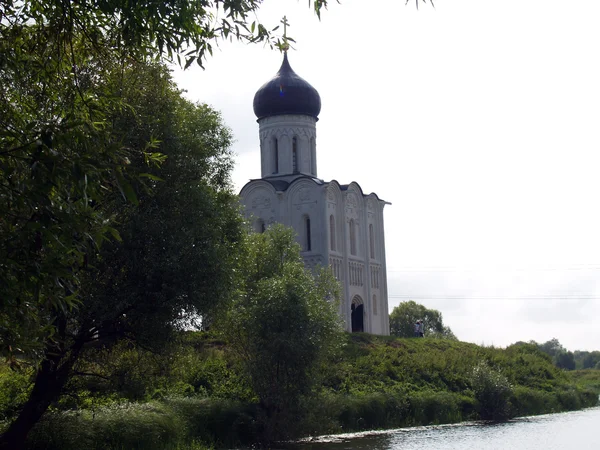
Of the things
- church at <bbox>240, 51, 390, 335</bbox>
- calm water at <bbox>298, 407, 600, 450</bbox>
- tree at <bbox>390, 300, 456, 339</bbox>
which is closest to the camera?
calm water at <bbox>298, 407, 600, 450</bbox>

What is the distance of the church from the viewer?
45938 mm

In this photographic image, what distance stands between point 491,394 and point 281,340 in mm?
13198

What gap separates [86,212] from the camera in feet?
22.5

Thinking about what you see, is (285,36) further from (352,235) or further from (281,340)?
(352,235)

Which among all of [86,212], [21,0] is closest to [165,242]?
[21,0]

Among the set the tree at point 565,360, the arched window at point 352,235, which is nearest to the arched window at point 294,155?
the arched window at point 352,235

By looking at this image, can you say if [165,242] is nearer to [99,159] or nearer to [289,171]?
[99,159]

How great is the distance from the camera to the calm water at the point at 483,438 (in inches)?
878

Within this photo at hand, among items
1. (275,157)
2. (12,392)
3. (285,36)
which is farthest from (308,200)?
(285,36)

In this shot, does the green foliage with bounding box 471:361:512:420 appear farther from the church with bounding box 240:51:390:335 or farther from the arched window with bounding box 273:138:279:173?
the arched window with bounding box 273:138:279:173

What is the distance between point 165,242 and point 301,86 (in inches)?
1306

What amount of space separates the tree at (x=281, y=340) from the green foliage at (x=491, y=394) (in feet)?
35.1

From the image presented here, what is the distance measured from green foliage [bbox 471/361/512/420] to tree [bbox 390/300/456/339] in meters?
44.6

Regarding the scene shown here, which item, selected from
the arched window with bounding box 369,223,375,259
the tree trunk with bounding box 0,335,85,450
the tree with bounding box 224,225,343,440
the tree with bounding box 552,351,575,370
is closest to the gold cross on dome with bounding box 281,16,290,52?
the tree trunk with bounding box 0,335,85,450
